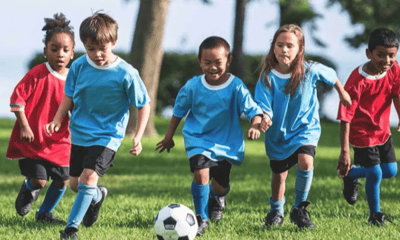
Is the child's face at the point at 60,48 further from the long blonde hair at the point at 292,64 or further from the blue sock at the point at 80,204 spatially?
the long blonde hair at the point at 292,64

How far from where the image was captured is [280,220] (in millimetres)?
5703

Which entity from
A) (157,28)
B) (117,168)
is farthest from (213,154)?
(157,28)

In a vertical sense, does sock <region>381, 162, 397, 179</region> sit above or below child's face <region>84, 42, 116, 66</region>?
below

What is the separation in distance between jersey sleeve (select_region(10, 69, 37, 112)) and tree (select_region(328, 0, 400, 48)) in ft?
57.6

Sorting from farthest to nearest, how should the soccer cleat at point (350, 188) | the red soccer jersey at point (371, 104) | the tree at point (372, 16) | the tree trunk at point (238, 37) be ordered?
the tree at point (372, 16), the tree trunk at point (238, 37), the soccer cleat at point (350, 188), the red soccer jersey at point (371, 104)

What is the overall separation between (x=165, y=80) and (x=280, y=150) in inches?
740

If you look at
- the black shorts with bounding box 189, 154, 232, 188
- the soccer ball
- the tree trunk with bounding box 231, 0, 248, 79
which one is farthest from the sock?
the tree trunk with bounding box 231, 0, 248, 79

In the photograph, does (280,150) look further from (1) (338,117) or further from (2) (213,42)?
(2) (213,42)

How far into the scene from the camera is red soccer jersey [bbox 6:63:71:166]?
5.77m

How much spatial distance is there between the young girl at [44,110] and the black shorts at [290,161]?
1997 mm

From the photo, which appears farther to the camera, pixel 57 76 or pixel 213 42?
pixel 57 76

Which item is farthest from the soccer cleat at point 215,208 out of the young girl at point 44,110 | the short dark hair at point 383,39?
the short dark hair at point 383,39

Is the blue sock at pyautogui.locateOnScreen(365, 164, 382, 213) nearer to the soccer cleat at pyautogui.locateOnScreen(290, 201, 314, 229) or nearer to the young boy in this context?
the soccer cleat at pyautogui.locateOnScreen(290, 201, 314, 229)

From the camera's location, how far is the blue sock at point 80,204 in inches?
195
